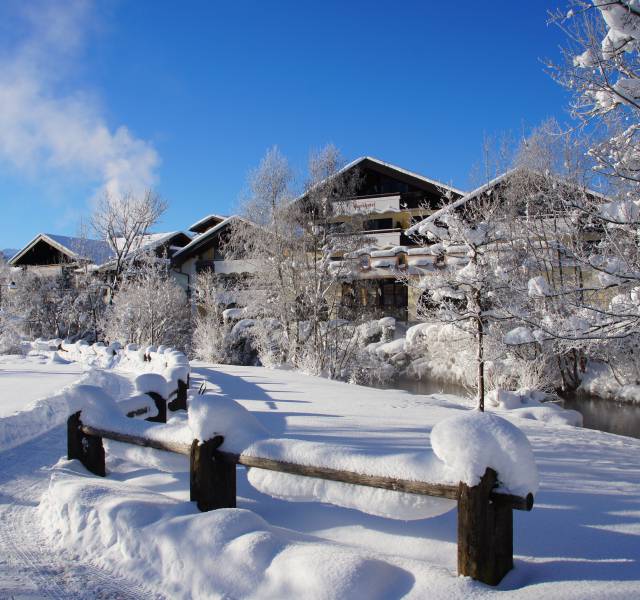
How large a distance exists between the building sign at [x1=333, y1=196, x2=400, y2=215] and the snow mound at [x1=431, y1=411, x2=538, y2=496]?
20.9m

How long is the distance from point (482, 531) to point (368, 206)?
2336 centimetres

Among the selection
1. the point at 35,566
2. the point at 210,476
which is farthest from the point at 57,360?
the point at 210,476

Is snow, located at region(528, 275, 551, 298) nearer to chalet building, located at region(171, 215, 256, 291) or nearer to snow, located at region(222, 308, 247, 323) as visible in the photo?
snow, located at region(222, 308, 247, 323)

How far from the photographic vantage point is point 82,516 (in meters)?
4.04

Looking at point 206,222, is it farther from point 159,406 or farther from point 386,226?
point 159,406

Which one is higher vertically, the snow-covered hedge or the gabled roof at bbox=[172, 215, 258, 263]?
the gabled roof at bbox=[172, 215, 258, 263]

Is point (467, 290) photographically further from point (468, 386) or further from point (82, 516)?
point (82, 516)

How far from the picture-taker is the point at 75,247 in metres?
37.8

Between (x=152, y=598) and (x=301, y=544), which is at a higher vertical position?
(x=301, y=544)

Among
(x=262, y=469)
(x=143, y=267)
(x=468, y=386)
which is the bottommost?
(x=468, y=386)

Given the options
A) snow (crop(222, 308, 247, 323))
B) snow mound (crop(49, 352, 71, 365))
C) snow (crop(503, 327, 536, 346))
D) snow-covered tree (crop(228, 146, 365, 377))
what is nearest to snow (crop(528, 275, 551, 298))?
snow (crop(503, 327, 536, 346))

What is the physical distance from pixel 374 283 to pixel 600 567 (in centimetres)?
2743

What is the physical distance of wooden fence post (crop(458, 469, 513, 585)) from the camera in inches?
Result: 110

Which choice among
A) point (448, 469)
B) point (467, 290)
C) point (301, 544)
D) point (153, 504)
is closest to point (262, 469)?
point (301, 544)
